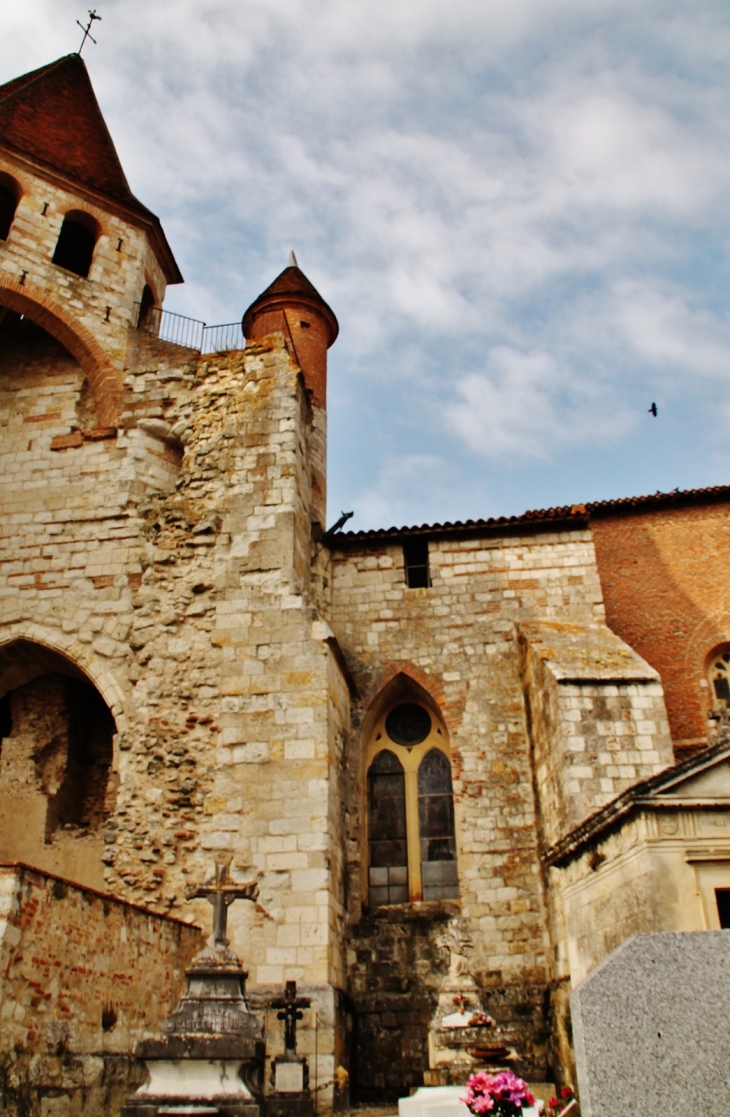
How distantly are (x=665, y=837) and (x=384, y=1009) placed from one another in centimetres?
595

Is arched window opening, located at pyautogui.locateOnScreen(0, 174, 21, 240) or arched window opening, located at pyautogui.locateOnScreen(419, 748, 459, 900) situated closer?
arched window opening, located at pyautogui.locateOnScreen(419, 748, 459, 900)

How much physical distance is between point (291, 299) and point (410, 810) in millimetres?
9874

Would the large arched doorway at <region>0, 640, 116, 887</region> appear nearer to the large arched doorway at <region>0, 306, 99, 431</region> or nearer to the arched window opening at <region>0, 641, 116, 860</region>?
the arched window opening at <region>0, 641, 116, 860</region>

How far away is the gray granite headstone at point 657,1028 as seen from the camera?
102 inches

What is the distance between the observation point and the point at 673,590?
15289 millimetres

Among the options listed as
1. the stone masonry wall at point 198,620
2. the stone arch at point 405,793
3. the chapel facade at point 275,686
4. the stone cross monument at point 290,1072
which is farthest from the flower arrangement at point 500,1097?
the stone arch at point 405,793

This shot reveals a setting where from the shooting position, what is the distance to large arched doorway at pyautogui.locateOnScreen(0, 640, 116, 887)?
1177 cm

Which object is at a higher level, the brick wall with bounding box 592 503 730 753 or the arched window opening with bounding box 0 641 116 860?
the brick wall with bounding box 592 503 730 753

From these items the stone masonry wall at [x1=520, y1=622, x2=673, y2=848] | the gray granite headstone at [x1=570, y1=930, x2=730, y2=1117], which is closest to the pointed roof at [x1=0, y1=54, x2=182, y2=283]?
the stone masonry wall at [x1=520, y1=622, x2=673, y2=848]

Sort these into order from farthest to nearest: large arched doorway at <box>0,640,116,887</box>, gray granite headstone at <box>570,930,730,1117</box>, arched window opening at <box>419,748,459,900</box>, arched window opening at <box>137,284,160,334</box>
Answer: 1. arched window opening at <box>137,284,160,334</box>
2. arched window opening at <box>419,748,459,900</box>
3. large arched doorway at <box>0,640,116,887</box>
4. gray granite headstone at <box>570,930,730,1117</box>

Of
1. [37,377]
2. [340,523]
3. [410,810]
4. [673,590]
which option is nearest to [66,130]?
[37,377]

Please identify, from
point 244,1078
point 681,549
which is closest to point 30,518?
point 244,1078

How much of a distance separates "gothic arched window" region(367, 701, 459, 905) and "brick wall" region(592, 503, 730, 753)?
4.17 metres

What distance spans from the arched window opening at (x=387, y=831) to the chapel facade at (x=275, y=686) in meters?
0.05
